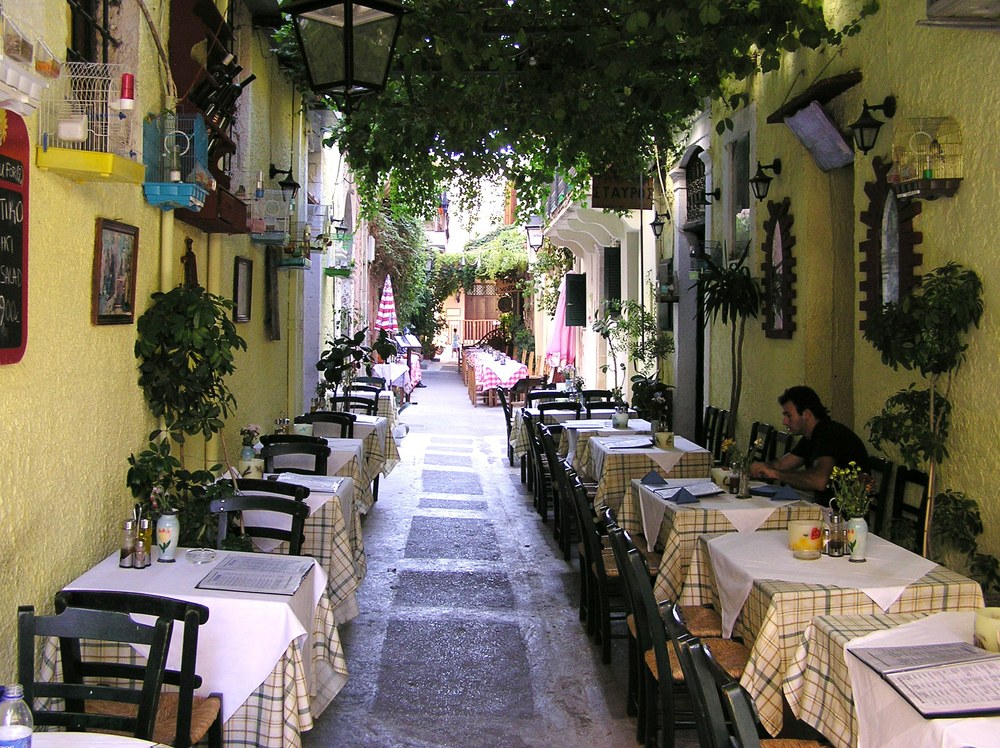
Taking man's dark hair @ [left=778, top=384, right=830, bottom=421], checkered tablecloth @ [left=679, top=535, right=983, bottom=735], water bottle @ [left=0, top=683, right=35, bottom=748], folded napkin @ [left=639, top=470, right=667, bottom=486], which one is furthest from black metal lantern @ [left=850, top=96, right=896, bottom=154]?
water bottle @ [left=0, top=683, right=35, bottom=748]

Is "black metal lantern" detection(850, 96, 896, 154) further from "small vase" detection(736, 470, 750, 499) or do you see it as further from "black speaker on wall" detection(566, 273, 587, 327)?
"black speaker on wall" detection(566, 273, 587, 327)

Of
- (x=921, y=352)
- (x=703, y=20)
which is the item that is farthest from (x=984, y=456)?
(x=703, y=20)

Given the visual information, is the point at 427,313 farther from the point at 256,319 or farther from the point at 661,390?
the point at 256,319

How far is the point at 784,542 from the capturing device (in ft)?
15.4

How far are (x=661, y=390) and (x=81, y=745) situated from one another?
963cm

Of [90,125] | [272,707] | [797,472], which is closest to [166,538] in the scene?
[272,707]

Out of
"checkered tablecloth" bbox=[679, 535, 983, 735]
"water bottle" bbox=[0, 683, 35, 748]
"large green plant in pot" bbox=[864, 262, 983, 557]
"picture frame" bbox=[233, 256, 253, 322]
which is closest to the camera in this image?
"water bottle" bbox=[0, 683, 35, 748]

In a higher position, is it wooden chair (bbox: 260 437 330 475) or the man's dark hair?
the man's dark hair

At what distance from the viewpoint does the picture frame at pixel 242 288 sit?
24.3 feet

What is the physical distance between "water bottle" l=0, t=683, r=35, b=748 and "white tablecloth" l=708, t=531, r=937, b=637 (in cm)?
281

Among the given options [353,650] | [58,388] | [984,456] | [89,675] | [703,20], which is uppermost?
[703,20]

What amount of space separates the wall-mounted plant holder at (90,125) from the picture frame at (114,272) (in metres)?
0.43

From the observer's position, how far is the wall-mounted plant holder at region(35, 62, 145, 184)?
3.70 m

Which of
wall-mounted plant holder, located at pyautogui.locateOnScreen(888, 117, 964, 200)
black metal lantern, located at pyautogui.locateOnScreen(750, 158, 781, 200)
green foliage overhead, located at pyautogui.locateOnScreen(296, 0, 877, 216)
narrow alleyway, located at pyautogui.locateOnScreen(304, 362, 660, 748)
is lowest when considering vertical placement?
narrow alleyway, located at pyautogui.locateOnScreen(304, 362, 660, 748)
